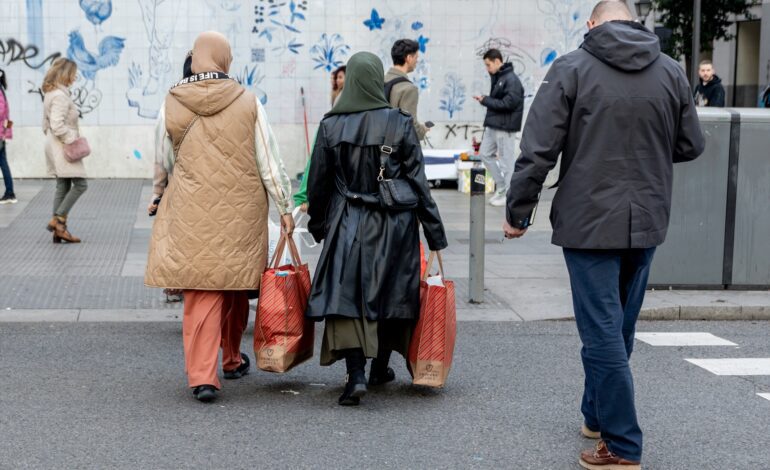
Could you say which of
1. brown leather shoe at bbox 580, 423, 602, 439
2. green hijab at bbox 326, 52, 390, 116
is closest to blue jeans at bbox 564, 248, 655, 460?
brown leather shoe at bbox 580, 423, 602, 439

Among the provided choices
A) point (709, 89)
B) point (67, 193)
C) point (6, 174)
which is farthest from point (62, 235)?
point (709, 89)

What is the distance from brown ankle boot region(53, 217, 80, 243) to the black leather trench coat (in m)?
5.86

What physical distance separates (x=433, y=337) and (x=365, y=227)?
68cm

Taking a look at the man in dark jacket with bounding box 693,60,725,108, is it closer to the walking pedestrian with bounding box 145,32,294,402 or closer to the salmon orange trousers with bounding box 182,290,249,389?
the walking pedestrian with bounding box 145,32,294,402

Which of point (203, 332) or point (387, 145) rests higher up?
point (387, 145)

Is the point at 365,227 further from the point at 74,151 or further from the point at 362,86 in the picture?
the point at 74,151

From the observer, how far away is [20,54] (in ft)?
54.1

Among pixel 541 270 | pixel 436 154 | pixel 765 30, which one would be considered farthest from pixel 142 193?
pixel 765 30

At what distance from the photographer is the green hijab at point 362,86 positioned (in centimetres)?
581

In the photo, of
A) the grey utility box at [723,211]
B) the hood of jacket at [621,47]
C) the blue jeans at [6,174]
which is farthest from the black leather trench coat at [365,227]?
the blue jeans at [6,174]

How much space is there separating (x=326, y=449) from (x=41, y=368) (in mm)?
2301

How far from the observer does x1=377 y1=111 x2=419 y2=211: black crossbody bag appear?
579cm

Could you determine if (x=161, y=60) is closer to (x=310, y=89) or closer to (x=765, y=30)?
(x=310, y=89)

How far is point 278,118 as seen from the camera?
55.9ft
